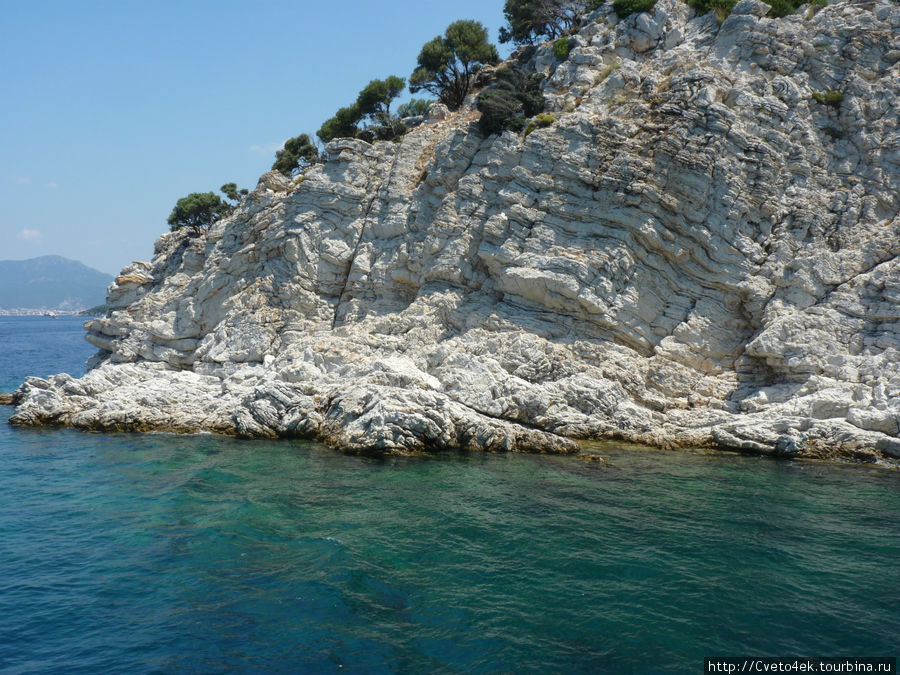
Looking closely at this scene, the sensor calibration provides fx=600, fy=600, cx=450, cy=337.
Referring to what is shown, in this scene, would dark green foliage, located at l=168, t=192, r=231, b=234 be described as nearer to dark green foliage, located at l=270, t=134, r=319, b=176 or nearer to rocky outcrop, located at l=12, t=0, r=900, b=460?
dark green foliage, located at l=270, t=134, r=319, b=176

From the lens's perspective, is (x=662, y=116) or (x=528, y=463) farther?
(x=662, y=116)

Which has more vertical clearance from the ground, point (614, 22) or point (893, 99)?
point (614, 22)

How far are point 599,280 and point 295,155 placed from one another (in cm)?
2851

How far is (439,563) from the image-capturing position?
50.1ft

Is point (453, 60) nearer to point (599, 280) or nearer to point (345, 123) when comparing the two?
point (345, 123)

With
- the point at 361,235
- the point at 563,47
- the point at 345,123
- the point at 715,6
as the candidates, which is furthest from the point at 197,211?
the point at 715,6

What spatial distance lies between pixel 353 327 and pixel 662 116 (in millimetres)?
20923

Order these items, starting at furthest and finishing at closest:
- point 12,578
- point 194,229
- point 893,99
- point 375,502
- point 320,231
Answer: point 194,229
point 320,231
point 893,99
point 375,502
point 12,578

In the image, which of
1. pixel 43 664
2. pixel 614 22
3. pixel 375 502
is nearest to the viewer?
pixel 43 664

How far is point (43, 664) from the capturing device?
37.0 ft

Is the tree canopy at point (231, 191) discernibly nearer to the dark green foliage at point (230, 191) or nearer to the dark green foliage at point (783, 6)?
the dark green foliage at point (230, 191)

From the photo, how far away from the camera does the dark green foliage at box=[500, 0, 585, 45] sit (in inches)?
1932

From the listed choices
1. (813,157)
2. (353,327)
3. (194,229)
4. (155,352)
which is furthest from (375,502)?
(194,229)

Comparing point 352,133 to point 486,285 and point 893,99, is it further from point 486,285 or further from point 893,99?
point 893,99
